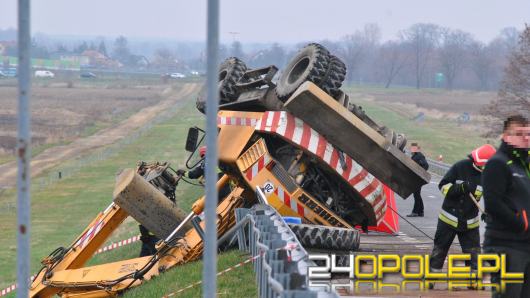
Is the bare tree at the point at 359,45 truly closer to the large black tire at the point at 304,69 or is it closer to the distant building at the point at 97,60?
the distant building at the point at 97,60

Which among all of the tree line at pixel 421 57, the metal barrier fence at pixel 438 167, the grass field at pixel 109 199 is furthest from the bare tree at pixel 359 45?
the metal barrier fence at pixel 438 167

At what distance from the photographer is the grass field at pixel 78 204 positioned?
2369cm

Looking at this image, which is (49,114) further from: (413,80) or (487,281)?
(413,80)

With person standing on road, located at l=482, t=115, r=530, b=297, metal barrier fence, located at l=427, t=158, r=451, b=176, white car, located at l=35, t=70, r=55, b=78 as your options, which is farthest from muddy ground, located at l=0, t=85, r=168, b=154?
person standing on road, located at l=482, t=115, r=530, b=297

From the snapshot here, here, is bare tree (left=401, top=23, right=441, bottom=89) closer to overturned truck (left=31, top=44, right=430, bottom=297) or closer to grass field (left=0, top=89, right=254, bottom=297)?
grass field (left=0, top=89, right=254, bottom=297)

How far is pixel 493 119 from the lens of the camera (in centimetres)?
4891

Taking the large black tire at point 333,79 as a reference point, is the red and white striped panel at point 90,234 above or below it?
below

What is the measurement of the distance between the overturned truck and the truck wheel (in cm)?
82

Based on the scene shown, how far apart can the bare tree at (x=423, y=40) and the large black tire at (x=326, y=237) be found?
4541 inches

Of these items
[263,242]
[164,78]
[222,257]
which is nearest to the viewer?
[263,242]

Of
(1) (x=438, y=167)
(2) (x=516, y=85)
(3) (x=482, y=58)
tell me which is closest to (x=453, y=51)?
(3) (x=482, y=58)

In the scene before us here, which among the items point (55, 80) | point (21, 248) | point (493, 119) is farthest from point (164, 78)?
point (21, 248)

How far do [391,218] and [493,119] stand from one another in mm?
34802

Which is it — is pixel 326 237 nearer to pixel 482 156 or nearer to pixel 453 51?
pixel 482 156
